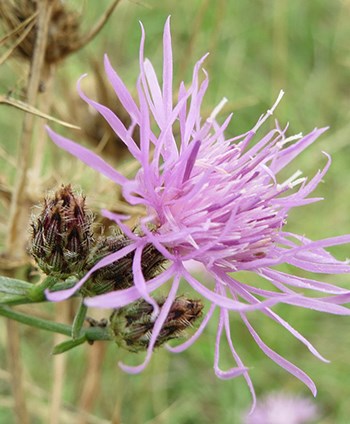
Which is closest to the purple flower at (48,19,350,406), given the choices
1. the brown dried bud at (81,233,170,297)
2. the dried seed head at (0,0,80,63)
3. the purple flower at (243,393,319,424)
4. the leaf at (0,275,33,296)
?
the brown dried bud at (81,233,170,297)

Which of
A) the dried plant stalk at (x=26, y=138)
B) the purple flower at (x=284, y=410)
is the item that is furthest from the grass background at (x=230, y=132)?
the dried plant stalk at (x=26, y=138)

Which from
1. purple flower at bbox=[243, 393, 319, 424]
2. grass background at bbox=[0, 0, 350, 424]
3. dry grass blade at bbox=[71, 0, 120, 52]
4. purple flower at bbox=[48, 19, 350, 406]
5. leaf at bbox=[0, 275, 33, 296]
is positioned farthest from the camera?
purple flower at bbox=[243, 393, 319, 424]

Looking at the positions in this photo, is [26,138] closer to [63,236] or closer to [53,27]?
[53,27]

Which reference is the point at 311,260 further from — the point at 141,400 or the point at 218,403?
the point at 218,403

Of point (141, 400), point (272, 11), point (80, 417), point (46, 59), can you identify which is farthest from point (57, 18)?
point (272, 11)

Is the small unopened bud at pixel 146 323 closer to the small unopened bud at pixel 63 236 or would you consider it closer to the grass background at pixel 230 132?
the small unopened bud at pixel 63 236

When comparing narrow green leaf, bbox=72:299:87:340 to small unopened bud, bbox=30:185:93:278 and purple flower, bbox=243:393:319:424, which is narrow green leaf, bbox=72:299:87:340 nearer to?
small unopened bud, bbox=30:185:93:278
